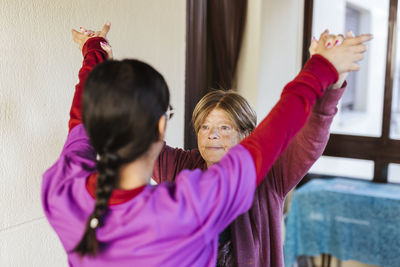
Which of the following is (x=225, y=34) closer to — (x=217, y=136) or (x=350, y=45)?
(x=217, y=136)

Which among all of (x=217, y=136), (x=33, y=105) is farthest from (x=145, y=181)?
(x=33, y=105)

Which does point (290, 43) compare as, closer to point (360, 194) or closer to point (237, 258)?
point (360, 194)

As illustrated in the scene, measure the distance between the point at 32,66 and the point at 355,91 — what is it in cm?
382

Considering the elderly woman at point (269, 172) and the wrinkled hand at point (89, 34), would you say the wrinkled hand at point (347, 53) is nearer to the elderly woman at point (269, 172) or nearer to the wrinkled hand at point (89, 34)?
the elderly woman at point (269, 172)

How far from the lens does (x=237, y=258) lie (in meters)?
1.14

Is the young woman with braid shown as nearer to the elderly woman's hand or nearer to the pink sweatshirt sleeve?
the elderly woman's hand

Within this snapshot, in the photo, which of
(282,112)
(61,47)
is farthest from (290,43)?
(282,112)

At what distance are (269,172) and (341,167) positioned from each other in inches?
122

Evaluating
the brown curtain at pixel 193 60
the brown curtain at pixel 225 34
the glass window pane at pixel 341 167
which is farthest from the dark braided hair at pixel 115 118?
the glass window pane at pixel 341 167

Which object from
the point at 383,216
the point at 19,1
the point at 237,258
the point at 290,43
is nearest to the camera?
the point at 237,258

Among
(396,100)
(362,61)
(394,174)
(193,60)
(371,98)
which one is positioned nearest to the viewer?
(193,60)

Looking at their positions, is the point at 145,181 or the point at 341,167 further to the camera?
the point at 341,167

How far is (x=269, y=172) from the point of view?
1.19 m

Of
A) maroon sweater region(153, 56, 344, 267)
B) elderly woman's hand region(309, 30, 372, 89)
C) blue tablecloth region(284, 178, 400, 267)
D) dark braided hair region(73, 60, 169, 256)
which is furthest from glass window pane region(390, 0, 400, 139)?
dark braided hair region(73, 60, 169, 256)
